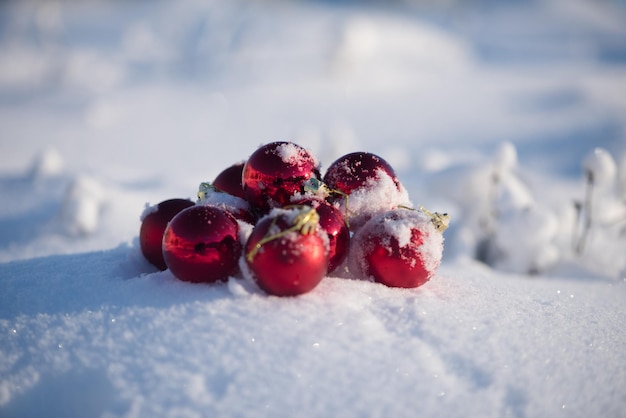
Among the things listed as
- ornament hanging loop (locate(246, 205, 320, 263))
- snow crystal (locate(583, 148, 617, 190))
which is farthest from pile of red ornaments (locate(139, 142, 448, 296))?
snow crystal (locate(583, 148, 617, 190))

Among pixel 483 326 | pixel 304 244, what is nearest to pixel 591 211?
pixel 483 326

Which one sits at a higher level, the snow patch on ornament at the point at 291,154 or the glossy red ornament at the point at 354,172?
the snow patch on ornament at the point at 291,154

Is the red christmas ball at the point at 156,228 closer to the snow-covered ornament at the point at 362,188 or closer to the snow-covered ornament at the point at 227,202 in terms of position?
the snow-covered ornament at the point at 227,202

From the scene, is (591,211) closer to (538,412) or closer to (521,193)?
(521,193)

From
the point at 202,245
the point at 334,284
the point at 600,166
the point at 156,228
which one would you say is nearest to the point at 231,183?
the point at 156,228

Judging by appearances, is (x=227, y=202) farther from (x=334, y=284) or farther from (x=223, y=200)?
(x=334, y=284)

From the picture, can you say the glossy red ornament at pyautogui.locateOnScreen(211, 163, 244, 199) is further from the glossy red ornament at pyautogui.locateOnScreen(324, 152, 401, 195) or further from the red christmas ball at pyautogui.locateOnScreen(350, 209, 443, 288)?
the red christmas ball at pyautogui.locateOnScreen(350, 209, 443, 288)

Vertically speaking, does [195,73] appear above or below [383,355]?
above

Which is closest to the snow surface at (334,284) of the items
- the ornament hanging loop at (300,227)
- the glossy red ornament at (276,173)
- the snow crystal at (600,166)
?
the snow crystal at (600,166)
